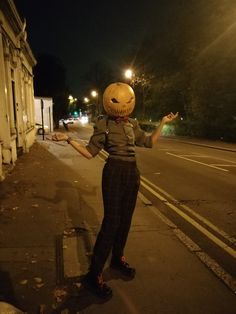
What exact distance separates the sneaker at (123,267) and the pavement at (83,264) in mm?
91

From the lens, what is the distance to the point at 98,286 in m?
3.62

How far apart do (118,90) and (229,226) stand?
12.1 feet

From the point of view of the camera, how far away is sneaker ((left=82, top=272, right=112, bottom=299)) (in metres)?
3.57

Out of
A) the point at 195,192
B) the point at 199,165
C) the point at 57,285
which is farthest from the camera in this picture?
the point at 199,165

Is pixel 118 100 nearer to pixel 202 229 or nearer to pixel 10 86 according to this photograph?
Result: pixel 202 229

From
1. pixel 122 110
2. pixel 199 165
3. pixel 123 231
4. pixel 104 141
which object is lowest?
pixel 199 165

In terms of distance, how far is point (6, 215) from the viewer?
245 inches

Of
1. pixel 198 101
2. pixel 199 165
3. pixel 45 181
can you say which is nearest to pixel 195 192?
pixel 45 181

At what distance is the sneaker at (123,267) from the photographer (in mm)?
4016

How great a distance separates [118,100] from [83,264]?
85.1 inches

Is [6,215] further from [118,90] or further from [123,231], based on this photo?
[118,90]

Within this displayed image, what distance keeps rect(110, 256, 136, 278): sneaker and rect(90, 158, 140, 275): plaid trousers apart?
495 millimetres

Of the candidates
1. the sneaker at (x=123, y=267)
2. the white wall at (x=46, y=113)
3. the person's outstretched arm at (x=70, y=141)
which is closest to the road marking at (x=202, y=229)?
the sneaker at (x=123, y=267)

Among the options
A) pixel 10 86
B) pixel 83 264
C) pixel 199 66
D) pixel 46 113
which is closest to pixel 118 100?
pixel 83 264
